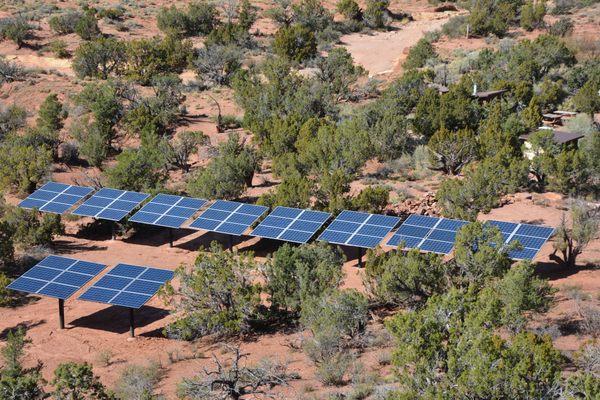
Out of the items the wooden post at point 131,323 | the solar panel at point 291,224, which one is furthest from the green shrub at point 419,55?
the wooden post at point 131,323

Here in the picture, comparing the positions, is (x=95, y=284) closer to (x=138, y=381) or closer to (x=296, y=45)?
(x=138, y=381)

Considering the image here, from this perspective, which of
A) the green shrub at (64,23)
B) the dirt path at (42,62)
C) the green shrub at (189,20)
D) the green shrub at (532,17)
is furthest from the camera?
the green shrub at (189,20)

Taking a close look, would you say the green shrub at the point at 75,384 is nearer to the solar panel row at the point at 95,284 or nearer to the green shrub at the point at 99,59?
the solar panel row at the point at 95,284

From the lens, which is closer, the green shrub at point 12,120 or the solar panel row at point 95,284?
the solar panel row at point 95,284

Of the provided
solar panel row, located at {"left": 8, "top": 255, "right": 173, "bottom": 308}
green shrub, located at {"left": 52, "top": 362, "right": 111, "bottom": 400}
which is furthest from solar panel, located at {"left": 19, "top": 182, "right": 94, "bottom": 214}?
green shrub, located at {"left": 52, "top": 362, "right": 111, "bottom": 400}

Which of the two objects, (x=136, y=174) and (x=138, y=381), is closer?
(x=138, y=381)

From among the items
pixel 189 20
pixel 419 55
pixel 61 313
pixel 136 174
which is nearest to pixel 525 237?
pixel 61 313
